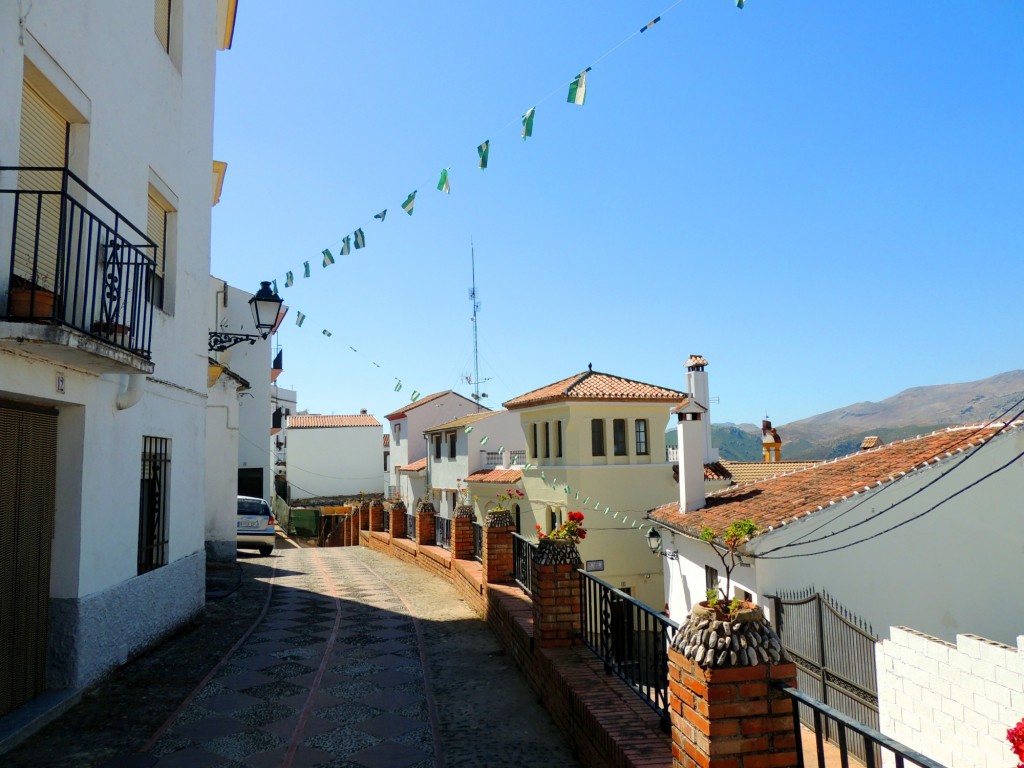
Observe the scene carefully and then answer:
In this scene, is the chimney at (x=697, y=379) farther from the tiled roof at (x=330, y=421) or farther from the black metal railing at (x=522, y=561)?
the tiled roof at (x=330, y=421)

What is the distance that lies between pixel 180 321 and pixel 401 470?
33.6 metres

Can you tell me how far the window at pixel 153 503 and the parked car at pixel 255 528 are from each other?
12.1 m

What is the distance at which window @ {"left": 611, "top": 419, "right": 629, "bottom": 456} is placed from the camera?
23.9m

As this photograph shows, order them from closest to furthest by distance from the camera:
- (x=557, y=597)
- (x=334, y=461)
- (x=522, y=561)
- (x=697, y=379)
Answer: (x=557, y=597) < (x=522, y=561) < (x=697, y=379) < (x=334, y=461)

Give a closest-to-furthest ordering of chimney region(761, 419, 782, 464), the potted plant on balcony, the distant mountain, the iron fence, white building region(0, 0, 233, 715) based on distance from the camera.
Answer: the potted plant on balcony < white building region(0, 0, 233, 715) < the iron fence < chimney region(761, 419, 782, 464) < the distant mountain

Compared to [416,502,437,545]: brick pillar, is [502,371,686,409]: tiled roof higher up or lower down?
higher up

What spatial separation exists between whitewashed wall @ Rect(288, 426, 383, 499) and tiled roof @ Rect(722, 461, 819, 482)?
29.4m

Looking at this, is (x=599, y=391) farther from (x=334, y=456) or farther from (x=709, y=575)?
(x=334, y=456)

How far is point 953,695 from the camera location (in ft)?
22.9

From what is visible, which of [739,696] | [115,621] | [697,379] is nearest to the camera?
[739,696]

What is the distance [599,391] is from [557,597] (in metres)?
17.7

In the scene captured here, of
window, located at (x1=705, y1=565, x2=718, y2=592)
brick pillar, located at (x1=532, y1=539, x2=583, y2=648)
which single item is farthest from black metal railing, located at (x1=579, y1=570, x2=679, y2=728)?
window, located at (x1=705, y1=565, x2=718, y2=592)

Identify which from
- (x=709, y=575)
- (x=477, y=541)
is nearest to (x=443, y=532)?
(x=477, y=541)

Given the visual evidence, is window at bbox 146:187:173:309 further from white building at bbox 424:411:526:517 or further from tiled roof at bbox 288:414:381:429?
tiled roof at bbox 288:414:381:429
